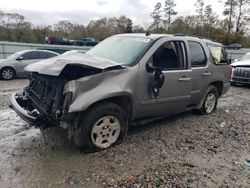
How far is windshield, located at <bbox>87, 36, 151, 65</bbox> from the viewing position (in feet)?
15.0

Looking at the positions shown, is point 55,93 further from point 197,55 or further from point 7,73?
point 7,73

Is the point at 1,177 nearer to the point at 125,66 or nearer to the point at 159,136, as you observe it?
the point at 125,66

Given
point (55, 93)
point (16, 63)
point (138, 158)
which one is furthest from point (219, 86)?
point (16, 63)

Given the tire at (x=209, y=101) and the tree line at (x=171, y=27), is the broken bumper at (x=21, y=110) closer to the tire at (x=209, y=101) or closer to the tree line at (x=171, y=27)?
the tire at (x=209, y=101)

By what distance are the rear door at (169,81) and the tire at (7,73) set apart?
881 centimetres

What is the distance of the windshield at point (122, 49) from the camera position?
456cm

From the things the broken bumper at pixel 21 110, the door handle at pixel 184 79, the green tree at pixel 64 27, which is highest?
the green tree at pixel 64 27

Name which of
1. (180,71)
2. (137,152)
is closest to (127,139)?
(137,152)

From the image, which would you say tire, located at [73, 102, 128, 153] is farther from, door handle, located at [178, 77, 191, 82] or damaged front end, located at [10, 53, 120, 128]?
door handle, located at [178, 77, 191, 82]

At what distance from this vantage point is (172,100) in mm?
5086

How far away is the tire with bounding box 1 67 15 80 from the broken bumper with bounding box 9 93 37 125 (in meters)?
7.51

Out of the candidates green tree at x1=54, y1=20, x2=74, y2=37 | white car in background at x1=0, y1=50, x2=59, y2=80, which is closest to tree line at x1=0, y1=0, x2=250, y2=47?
green tree at x1=54, y1=20, x2=74, y2=37

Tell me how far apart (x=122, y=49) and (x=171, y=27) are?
49.9 meters

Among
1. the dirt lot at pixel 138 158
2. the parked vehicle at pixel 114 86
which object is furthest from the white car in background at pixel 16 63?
the parked vehicle at pixel 114 86
